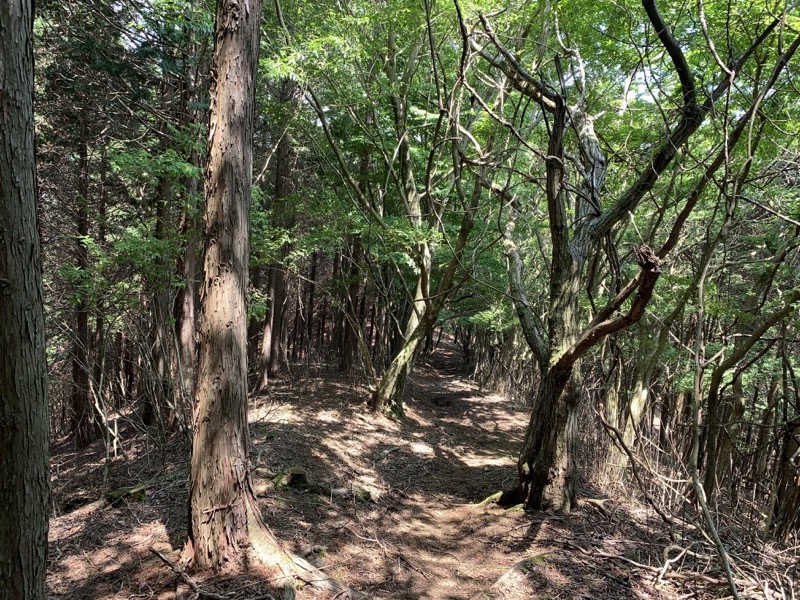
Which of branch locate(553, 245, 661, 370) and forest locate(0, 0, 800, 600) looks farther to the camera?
forest locate(0, 0, 800, 600)

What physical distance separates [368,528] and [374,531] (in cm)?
7

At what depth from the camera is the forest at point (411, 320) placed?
319 cm

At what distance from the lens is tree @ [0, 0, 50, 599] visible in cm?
192

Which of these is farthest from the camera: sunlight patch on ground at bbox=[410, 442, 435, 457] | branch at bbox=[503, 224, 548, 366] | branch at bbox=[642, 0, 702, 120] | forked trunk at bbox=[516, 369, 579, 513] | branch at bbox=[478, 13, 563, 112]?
sunlight patch on ground at bbox=[410, 442, 435, 457]

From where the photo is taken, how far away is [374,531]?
4879 millimetres

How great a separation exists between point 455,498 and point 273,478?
7.46 ft

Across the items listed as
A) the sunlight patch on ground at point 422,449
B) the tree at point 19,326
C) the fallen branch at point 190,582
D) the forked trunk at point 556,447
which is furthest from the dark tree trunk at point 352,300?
the tree at point 19,326

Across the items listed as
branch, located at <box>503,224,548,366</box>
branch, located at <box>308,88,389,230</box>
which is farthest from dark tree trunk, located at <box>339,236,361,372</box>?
branch, located at <box>503,224,548,366</box>

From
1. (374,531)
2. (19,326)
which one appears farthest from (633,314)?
(19,326)

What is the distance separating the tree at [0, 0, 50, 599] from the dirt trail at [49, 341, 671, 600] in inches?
51.9

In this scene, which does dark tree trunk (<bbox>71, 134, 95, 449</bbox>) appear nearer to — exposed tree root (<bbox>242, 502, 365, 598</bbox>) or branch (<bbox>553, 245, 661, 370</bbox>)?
exposed tree root (<bbox>242, 502, 365, 598</bbox>)

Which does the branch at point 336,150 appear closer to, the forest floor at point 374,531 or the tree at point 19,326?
the forest floor at point 374,531

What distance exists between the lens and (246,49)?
3.32 m

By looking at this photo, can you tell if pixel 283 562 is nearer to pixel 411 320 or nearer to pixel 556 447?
pixel 556 447
